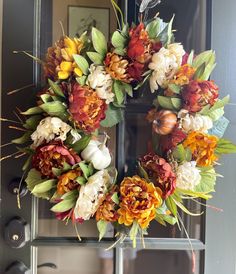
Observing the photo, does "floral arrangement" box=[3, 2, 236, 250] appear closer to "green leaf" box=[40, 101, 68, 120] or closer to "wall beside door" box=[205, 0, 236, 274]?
"green leaf" box=[40, 101, 68, 120]

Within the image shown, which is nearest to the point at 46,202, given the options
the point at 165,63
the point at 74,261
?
the point at 74,261

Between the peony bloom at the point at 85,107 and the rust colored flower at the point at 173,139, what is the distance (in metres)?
0.20

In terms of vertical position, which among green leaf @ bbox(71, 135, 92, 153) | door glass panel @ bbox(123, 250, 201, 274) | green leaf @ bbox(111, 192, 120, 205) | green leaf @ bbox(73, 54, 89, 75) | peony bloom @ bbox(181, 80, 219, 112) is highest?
green leaf @ bbox(73, 54, 89, 75)

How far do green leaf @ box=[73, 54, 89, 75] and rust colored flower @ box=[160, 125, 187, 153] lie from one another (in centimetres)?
28

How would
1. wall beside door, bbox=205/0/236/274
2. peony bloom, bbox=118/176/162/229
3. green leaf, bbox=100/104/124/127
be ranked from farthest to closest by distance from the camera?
wall beside door, bbox=205/0/236/274 < green leaf, bbox=100/104/124/127 < peony bloom, bbox=118/176/162/229

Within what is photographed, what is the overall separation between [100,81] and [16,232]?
1.73 ft

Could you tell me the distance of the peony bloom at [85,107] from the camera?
0.92 metres

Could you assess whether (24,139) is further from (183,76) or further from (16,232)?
(183,76)

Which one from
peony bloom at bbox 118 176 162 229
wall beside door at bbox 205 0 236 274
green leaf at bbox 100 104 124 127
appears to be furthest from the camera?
wall beside door at bbox 205 0 236 274

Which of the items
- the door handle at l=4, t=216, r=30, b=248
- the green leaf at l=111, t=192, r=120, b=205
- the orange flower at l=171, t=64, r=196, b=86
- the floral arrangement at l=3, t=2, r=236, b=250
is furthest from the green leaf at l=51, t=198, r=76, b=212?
the orange flower at l=171, t=64, r=196, b=86

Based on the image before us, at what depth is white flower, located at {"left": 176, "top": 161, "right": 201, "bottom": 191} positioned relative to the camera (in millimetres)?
955

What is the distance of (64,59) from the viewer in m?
0.95

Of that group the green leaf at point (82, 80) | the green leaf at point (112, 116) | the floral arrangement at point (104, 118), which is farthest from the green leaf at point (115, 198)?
the green leaf at point (82, 80)

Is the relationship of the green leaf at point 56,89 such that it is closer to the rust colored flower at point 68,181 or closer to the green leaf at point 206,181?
the rust colored flower at point 68,181
